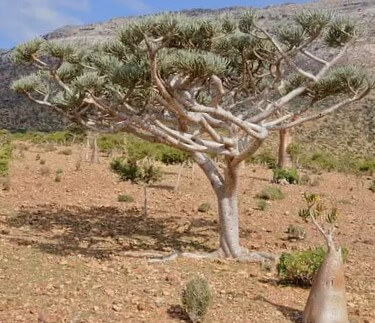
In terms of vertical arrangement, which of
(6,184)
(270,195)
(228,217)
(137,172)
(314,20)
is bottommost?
(228,217)

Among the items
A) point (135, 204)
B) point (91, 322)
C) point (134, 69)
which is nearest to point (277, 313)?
point (91, 322)

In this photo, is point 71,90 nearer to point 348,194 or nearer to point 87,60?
point 87,60

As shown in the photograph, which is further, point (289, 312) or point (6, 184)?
point (6, 184)

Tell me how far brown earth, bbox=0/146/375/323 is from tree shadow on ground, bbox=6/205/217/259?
0.05 ft

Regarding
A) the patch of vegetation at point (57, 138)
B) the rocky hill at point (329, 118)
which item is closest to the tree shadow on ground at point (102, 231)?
the patch of vegetation at point (57, 138)

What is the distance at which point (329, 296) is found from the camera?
586cm

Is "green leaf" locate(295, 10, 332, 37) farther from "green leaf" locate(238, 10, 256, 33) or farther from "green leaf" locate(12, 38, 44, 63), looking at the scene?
"green leaf" locate(12, 38, 44, 63)

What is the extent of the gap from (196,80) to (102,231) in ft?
12.3

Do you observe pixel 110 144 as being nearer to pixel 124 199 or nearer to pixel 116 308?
pixel 124 199

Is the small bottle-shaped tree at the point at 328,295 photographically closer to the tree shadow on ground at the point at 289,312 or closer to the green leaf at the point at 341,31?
the tree shadow on ground at the point at 289,312

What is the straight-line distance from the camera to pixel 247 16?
7781 millimetres

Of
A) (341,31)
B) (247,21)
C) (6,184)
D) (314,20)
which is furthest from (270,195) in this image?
(314,20)

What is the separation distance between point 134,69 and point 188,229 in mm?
4299

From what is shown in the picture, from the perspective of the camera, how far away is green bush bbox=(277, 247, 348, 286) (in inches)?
286
